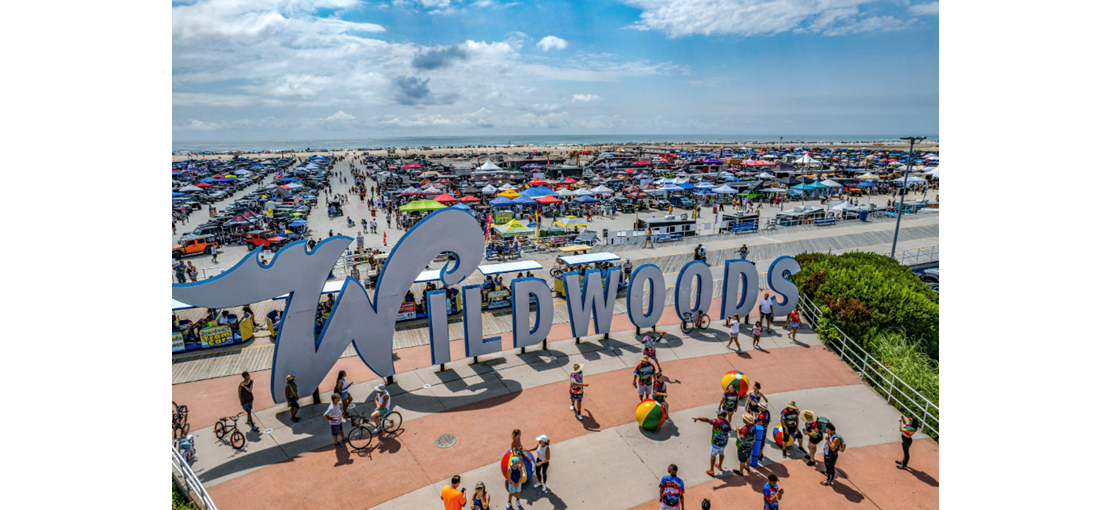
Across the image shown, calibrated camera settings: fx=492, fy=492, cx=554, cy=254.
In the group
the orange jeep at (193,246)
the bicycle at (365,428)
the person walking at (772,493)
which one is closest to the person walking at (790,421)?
the person walking at (772,493)

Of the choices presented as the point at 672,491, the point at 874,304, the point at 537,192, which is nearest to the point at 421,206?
the point at 537,192

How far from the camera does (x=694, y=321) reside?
59.9 ft

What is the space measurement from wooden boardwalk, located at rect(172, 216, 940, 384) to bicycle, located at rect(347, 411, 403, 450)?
502cm

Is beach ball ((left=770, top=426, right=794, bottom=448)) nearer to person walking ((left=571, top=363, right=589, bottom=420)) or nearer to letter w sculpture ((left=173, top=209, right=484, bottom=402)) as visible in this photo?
person walking ((left=571, top=363, right=589, bottom=420))

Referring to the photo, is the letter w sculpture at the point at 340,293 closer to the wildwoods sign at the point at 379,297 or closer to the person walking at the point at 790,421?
the wildwoods sign at the point at 379,297

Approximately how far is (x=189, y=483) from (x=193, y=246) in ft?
94.1

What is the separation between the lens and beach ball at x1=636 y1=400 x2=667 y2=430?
11.9 metres

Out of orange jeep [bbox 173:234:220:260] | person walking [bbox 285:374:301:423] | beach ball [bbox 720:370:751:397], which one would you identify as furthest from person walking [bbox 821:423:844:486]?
orange jeep [bbox 173:234:220:260]

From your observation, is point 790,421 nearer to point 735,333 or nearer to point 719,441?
point 719,441

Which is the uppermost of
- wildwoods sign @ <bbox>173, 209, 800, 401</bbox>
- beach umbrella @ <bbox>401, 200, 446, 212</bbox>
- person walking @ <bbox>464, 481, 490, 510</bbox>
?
beach umbrella @ <bbox>401, 200, 446, 212</bbox>

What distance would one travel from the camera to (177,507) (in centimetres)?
903

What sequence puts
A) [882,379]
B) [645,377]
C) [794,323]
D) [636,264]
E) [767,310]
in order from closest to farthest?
1. [645,377]
2. [882,379]
3. [794,323]
4. [767,310]
5. [636,264]

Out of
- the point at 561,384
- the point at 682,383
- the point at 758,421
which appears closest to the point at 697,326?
the point at 682,383

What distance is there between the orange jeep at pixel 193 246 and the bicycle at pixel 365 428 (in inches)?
1074
